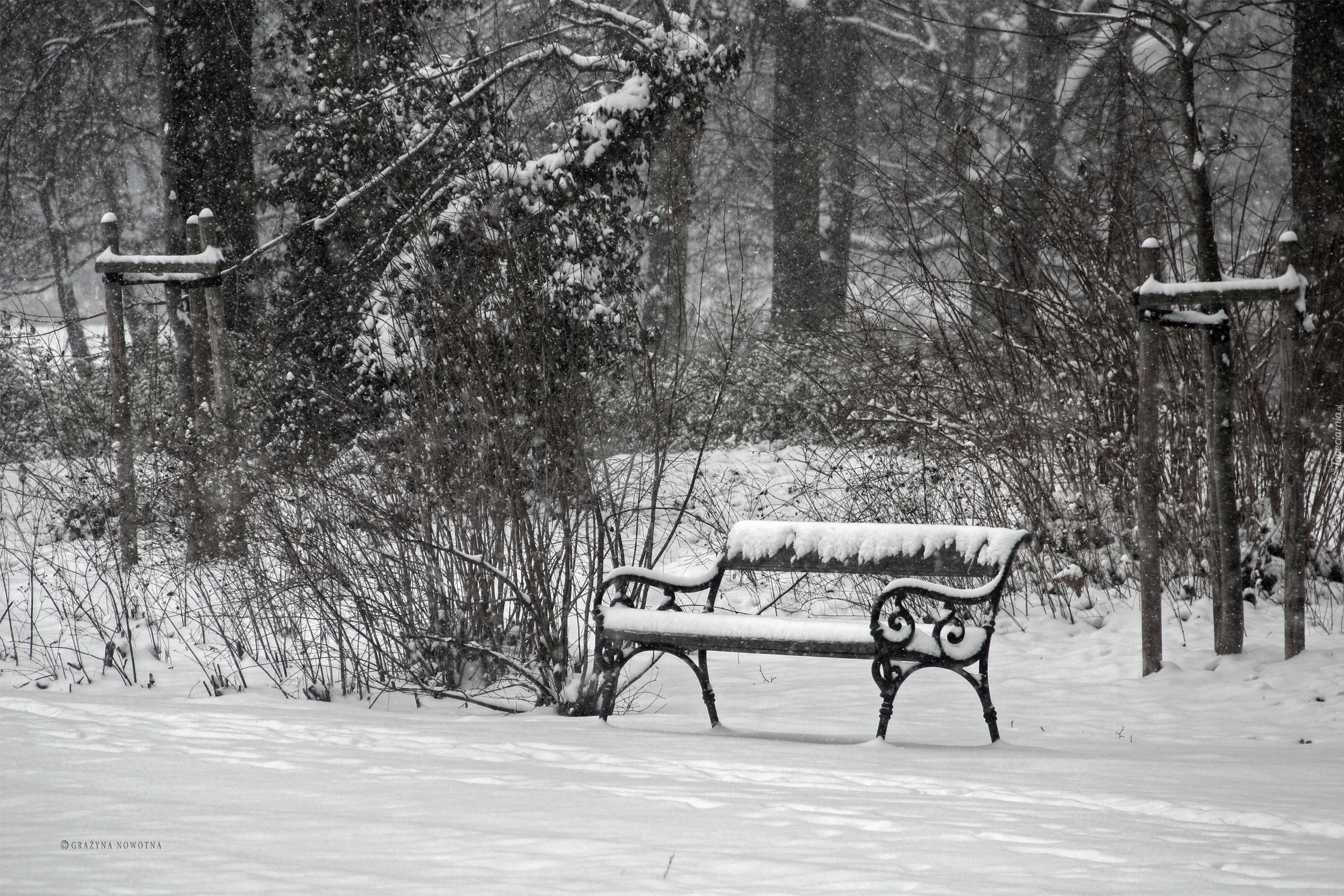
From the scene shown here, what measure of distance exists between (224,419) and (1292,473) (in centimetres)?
526

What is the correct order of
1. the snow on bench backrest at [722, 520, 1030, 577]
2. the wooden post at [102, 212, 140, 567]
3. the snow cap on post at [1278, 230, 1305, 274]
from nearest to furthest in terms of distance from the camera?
1. the snow on bench backrest at [722, 520, 1030, 577]
2. the snow cap on post at [1278, 230, 1305, 274]
3. the wooden post at [102, 212, 140, 567]

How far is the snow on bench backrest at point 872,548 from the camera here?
443 cm

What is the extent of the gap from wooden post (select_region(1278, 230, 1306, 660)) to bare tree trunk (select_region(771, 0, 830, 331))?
37.4 feet

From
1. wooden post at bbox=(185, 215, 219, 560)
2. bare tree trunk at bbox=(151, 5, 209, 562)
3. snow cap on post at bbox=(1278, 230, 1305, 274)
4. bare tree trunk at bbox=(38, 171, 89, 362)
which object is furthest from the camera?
bare tree trunk at bbox=(38, 171, 89, 362)

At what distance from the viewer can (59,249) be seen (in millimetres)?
20922

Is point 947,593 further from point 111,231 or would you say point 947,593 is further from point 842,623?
point 111,231

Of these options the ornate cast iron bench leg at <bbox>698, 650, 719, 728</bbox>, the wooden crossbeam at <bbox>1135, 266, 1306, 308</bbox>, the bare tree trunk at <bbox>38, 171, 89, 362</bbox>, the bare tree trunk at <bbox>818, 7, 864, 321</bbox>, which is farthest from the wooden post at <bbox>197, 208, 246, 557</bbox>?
the bare tree trunk at <bbox>818, 7, 864, 321</bbox>

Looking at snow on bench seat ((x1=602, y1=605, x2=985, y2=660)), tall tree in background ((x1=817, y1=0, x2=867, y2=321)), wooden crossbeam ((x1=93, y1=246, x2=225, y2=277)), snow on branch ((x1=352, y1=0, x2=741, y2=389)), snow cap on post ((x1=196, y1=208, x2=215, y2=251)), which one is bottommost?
snow on bench seat ((x1=602, y1=605, x2=985, y2=660))

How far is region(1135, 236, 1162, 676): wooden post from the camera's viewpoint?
4.90 m

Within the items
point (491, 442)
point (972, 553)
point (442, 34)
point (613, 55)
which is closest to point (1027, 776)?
point (972, 553)

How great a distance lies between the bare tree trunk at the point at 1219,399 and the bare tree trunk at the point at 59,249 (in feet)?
47.6

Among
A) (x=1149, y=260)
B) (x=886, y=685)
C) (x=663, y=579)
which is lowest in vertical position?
(x=886, y=685)

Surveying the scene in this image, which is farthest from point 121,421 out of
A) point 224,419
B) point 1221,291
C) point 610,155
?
point 1221,291

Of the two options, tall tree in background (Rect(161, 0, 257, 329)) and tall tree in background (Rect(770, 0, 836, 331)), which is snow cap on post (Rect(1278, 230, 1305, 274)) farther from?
tall tree in background (Rect(770, 0, 836, 331))
